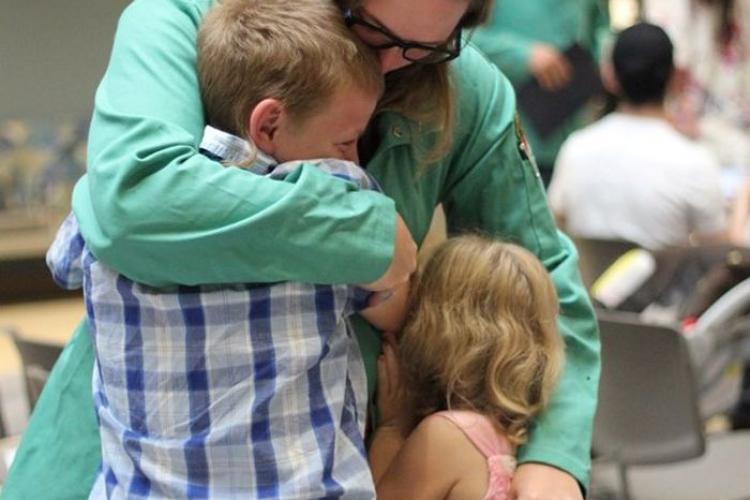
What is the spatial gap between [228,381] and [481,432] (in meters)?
0.42

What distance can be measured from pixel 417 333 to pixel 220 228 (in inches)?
17.6

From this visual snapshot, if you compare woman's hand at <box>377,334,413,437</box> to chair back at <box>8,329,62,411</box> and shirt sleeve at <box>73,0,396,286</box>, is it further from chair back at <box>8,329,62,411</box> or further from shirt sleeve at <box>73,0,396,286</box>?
chair back at <box>8,329,62,411</box>

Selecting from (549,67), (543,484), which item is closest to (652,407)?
Answer: (549,67)

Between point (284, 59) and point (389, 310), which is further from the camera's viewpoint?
point (389, 310)

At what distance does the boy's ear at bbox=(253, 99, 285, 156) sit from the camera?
4.67 feet

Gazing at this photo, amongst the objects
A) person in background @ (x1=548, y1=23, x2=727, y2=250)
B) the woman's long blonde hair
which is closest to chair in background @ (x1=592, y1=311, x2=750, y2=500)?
person in background @ (x1=548, y1=23, x2=727, y2=250)

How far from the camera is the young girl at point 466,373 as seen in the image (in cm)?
169


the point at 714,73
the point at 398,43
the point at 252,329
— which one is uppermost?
the point at 398,43

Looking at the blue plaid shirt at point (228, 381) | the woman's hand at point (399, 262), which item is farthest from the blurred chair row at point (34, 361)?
the woman's hand at point (399, 262)

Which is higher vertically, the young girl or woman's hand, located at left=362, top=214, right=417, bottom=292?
woman's hand, located at left=362, top=214, right=417, bottom=292

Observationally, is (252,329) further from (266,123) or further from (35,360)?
(35,360)

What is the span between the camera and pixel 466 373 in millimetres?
1753

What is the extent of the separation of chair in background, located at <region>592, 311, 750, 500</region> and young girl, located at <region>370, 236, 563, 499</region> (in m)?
1.50

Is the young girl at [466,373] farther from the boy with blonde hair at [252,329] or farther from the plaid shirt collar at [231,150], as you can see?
the plaid shirt collar at [231,150]
